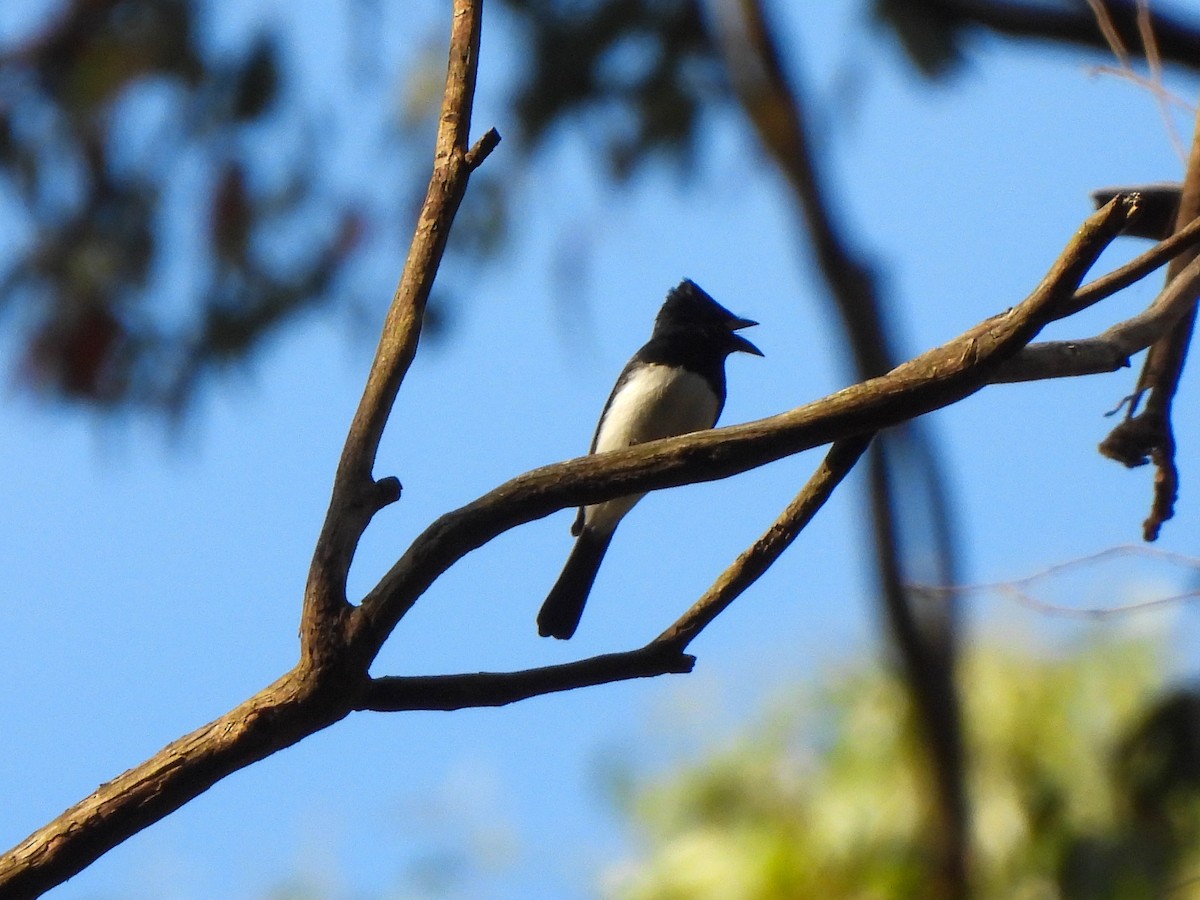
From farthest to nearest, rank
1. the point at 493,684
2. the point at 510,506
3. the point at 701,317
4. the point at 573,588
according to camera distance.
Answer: the point at 701,317 < the point at 573,588 < the point at 493,684 < the point at 510,506

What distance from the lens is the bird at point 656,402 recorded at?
14.3 feet

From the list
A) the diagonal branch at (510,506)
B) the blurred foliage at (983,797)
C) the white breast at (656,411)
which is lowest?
the blurred foliage at (983,797)

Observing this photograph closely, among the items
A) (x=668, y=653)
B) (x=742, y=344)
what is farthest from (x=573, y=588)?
(x=668, y=653)

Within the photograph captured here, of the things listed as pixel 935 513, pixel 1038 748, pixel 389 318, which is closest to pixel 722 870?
pixel 1038 748

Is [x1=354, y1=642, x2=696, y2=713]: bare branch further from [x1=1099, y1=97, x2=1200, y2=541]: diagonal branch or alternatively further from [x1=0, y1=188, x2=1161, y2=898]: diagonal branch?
[x1=1099, y1=97, x2=1200, y2=541]: diagonal branch

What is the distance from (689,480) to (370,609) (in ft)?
1.69

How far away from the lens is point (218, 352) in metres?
6.70

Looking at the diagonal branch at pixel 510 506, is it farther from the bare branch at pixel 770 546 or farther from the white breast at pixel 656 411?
the white breast at pixel 656 411

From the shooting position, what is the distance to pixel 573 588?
4355mm

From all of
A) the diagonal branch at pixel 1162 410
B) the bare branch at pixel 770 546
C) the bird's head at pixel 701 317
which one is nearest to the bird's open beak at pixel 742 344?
the bird's head at pixel 701 317

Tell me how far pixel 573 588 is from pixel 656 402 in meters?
0.63

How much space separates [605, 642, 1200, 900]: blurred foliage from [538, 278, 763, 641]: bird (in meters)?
0.95

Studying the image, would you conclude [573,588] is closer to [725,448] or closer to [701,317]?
[701,317]

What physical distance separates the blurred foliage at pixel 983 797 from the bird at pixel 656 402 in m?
0.95
